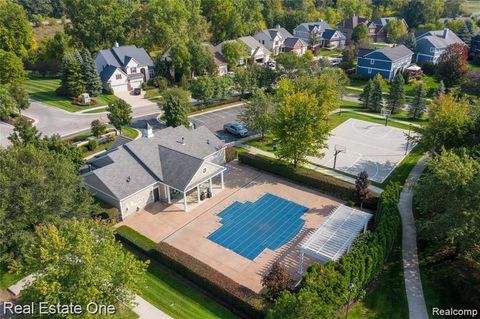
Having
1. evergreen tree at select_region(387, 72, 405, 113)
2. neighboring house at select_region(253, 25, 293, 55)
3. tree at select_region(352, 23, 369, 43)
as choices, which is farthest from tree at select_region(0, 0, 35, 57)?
tree at select_region(352, 23, 369, 43)

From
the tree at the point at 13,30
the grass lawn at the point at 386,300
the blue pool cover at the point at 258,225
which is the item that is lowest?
the grass lawn at the point at 386,300

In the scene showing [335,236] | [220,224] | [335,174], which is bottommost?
[220,224]

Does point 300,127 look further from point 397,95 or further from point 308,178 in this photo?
point 397,95

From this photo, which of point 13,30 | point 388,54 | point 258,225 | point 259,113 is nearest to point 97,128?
point 259,113

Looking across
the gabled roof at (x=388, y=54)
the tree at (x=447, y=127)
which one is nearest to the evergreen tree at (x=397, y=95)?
the gabled roof at (x=388, y=54)

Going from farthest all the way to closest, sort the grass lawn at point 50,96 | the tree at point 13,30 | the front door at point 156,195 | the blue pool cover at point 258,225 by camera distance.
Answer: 1. the tree at point 13,30
2. the grass lawn at point 50,96
3. the front door at point 156,195
4. the blue pool cover at point 258,225

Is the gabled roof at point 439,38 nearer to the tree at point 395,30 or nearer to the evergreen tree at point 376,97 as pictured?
the tree at point 395,30
